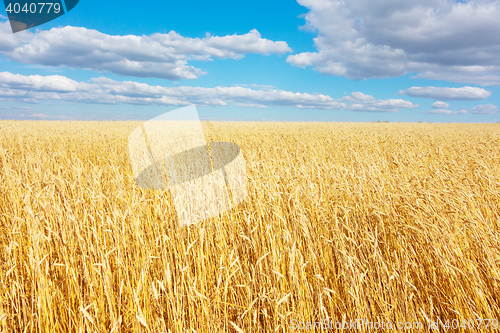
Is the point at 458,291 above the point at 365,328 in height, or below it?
above

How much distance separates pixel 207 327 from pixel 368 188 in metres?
2.36

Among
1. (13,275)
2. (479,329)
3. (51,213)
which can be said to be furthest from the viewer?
(51,213)

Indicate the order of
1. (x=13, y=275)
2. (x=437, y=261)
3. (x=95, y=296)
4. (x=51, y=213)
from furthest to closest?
(x=51, y=213) → (x=13, y=275) → (x=437, y=261) → (x=95, y=296)

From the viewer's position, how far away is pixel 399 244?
81.4 inches

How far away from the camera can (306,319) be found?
5.51 ft

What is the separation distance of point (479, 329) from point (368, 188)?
5.40ft

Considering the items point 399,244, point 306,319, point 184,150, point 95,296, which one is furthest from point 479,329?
point 184,150

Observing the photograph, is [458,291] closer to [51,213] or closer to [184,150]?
[51,213]

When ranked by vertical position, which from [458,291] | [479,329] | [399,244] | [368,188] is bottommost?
[479,329]

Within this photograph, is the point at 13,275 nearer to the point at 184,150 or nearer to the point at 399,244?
the point at 399,244

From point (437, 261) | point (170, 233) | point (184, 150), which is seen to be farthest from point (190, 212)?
point (184, 150)

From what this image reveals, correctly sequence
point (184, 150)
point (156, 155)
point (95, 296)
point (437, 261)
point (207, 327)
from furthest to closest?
point (184, 150), point (156, 155), point (437, 261), point (95, 296), point (207, 327)

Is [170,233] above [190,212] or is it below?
below

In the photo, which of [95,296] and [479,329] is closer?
[479,329]
